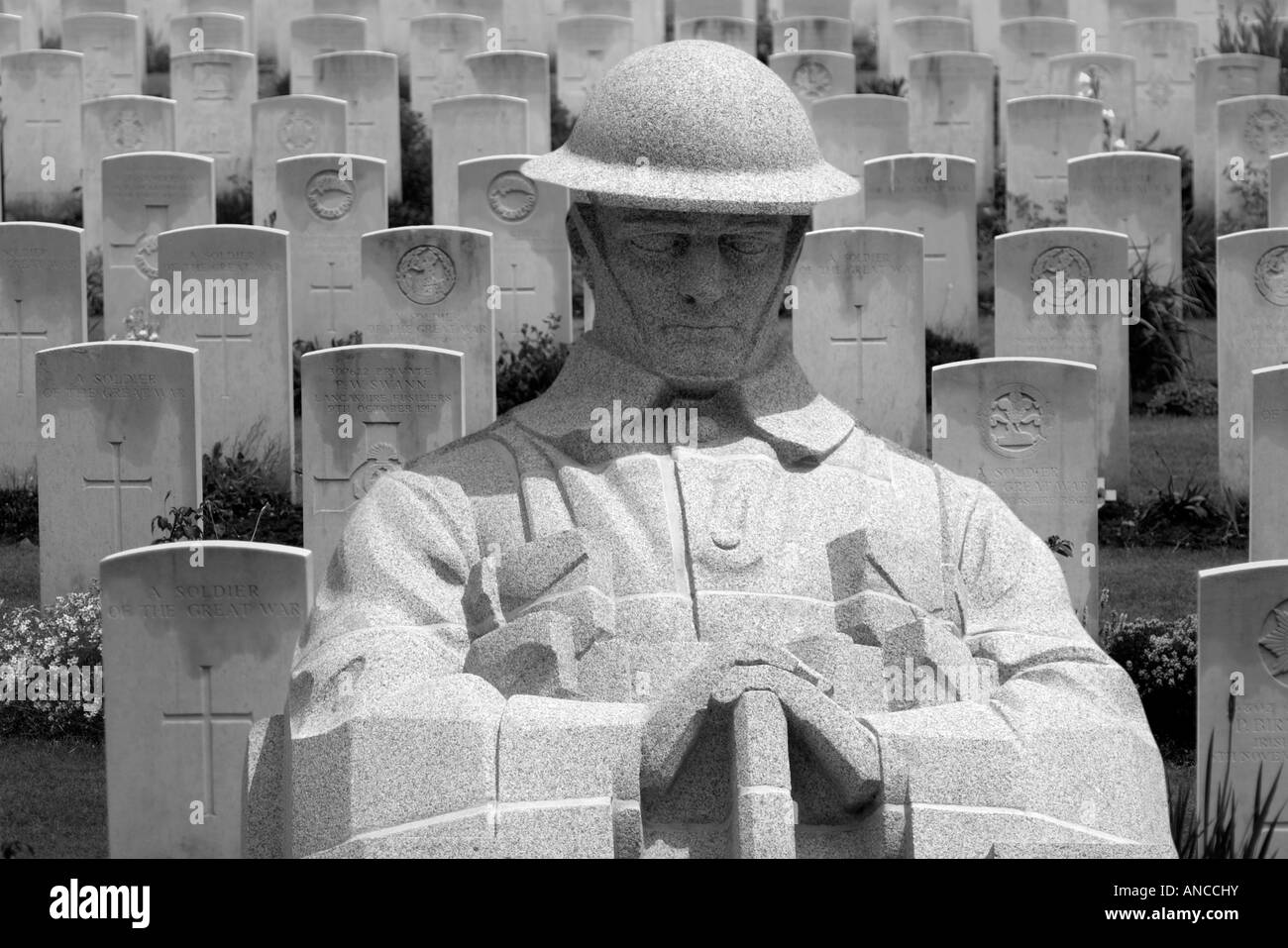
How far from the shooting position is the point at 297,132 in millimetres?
17109

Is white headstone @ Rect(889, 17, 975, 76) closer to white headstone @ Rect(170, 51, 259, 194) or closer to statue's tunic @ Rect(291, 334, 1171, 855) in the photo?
white headstone @ Rect(170, 51, 259, 194)

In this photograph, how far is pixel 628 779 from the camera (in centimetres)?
504

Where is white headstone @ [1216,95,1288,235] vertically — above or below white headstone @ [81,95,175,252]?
below

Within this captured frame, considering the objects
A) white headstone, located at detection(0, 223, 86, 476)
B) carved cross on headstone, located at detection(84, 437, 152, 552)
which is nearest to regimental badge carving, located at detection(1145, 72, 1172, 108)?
white headstone, located at detection(0, 223, 86, 476)

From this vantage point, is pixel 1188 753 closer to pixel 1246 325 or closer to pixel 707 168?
pixel 1246 325

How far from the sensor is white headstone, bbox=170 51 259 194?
18.5 meters

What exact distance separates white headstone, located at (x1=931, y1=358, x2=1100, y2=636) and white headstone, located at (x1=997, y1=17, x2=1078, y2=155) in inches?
351

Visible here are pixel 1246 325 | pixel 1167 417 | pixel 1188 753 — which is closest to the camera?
pixel 1188 753

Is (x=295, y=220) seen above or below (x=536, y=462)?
above

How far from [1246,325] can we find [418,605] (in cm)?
831

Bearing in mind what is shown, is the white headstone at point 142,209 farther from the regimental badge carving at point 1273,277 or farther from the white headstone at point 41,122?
the regimental badge carving at point 1273,277

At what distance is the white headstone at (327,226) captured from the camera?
49.5 feet

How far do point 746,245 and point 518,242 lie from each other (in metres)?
9.25
